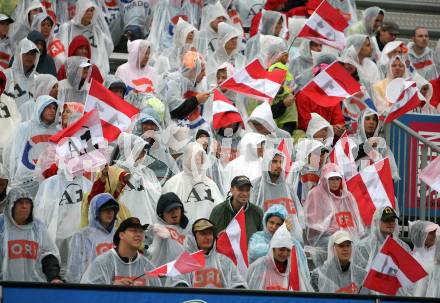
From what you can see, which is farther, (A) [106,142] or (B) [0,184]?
(A) [106,142]

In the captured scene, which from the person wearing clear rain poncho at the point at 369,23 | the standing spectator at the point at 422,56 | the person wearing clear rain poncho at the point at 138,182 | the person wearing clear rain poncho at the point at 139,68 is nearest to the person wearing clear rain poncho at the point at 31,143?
the person wearing clear rain poncho at the point at 138,182

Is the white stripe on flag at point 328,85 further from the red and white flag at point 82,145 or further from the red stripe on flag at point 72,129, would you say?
the red stripe on flag at point 72,129

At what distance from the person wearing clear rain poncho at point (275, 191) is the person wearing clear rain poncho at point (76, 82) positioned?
7.09ft

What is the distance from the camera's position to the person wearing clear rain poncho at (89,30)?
63.1 feet

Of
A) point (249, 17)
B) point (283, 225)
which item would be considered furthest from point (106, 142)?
point (249, 17)

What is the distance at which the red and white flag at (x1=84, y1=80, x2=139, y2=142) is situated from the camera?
16.6 m

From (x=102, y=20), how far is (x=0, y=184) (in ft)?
16.8

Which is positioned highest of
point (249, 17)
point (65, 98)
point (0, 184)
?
point (249, 17)

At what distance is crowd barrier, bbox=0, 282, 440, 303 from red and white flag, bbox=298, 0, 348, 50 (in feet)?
20.8

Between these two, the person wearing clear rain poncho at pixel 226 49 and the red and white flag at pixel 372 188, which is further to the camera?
the person wearing clear rain poncho at pixel 226 49

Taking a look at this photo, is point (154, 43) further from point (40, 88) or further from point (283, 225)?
point (283, 225)

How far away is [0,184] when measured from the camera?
1486 centimetres

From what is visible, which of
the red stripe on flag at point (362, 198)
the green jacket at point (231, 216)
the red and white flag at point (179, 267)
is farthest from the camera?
the red stripe on flag at point (362, 198)

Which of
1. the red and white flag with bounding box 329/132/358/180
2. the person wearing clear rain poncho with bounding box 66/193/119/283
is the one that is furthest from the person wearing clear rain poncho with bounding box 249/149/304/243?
the person wearing clear rain poncho with bounding box 66/193/119/283
